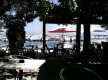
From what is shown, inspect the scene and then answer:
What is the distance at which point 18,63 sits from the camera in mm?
9398

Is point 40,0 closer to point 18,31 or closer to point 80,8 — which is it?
point 80,8

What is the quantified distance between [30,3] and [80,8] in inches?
101

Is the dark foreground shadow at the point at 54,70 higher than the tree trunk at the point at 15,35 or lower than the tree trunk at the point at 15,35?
lower

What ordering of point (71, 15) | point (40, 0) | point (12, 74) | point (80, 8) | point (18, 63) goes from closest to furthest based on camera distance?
point (18, 63) → point (12, 74) → point (40, 0) → point (80, 8) → point (71, 15)

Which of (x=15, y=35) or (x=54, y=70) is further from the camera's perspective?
(x=15, y=35)

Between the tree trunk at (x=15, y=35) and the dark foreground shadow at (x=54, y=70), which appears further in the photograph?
the tree trunk at (x=15, y=35)

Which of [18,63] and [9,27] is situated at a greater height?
[9,27]

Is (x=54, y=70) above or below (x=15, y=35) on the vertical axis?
below

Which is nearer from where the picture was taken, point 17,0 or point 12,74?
point 12,74

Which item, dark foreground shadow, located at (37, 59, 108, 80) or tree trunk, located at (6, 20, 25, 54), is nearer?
dark foreground shadow, located at (37, 59, 108, 80)

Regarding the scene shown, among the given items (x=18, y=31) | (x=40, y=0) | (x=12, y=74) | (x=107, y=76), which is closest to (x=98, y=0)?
(x=40, y=0)

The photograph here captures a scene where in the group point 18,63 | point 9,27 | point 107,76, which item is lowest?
point 107,76

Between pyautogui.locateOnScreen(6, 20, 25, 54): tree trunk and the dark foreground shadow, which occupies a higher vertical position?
pyautogui.locateOnScreen(6, 20, 25, 54): tree trunk

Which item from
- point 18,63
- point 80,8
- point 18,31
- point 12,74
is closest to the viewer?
point 18,63
